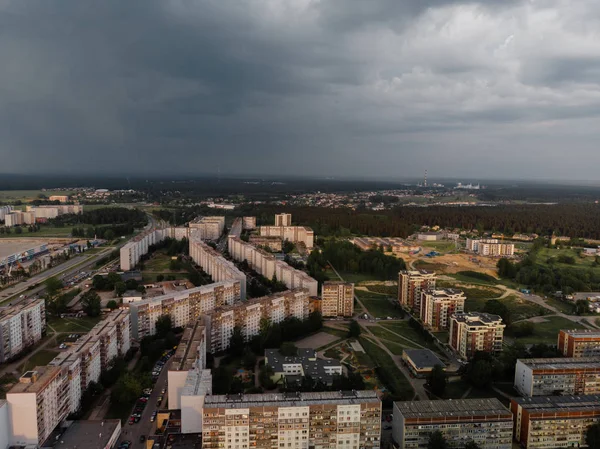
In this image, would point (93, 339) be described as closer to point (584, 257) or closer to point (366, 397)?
point (366, 397)

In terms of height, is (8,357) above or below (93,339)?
below

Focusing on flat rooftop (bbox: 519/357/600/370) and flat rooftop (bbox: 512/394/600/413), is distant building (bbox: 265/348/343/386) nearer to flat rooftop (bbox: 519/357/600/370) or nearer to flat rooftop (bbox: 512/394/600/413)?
flat rooftop (bbox: 512/394/600/413)

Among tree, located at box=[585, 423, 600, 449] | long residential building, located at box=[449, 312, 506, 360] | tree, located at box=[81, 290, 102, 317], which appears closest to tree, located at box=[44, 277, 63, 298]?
tree, located at box=[81, 290, 102, 317]

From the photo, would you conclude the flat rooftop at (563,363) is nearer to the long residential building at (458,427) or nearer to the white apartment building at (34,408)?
the long residential building at (458,427)

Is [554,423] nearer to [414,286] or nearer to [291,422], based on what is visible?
[291,422]

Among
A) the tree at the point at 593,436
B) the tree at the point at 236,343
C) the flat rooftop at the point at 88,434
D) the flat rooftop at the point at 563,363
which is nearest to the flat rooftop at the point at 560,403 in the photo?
the tree at the point at 593,436

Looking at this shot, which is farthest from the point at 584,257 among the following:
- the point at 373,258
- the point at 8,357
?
the point at 8,357

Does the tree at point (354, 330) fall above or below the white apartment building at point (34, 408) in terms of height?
below
